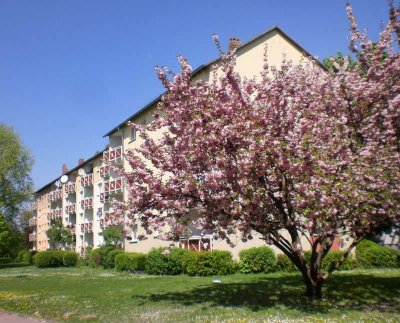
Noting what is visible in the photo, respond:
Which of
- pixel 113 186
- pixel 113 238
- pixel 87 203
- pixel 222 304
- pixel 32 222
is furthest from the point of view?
pixel 32 222

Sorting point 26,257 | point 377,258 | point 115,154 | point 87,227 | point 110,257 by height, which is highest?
point 115,154

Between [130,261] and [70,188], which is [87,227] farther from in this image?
[130,261]

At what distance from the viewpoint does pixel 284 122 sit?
11617mm

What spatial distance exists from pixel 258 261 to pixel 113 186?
19026 mm

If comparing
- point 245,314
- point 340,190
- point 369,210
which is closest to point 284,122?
point 340,190

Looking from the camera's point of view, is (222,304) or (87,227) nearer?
(222,304)

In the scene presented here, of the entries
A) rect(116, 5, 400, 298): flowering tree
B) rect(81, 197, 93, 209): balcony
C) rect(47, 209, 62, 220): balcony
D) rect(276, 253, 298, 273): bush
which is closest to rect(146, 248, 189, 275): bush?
rect(276, 253, 298, 273): bush

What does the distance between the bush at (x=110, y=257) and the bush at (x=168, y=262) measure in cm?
785

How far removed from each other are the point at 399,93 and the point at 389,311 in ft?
19.7

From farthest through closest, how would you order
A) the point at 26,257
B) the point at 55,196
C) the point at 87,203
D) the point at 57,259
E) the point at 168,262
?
the point at 55,196, the point at 26,257, the point at 87,203, the point at 57,259, the point at 168,262

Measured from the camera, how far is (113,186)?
40812 millimetres

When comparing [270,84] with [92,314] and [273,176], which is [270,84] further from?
[92,314]

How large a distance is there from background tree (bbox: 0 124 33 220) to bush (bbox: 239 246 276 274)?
123ft

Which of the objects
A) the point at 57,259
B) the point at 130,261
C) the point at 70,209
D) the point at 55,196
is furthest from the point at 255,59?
the point at 55,196
